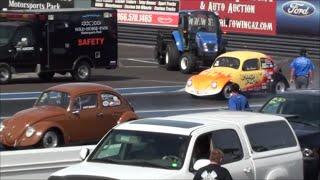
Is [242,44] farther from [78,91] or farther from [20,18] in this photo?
[78,91]

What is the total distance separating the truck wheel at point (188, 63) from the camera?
1325 inches

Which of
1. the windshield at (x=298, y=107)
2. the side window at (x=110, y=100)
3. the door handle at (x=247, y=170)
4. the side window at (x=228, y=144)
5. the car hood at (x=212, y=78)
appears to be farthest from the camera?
the car hood at (x=212, y=78)

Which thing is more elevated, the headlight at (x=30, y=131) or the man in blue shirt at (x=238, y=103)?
the man in blue shirt at (x=238, y=103)

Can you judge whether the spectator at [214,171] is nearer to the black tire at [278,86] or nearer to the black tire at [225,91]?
the black tire at [225,91]

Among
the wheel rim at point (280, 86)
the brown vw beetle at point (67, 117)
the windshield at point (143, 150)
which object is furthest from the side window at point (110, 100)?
the wheel rim at point (280, 86)

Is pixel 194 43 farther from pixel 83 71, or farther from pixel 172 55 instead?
pixel 83 71

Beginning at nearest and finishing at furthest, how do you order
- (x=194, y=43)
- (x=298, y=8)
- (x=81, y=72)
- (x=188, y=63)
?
(x=81, y=72), (x=188, y=63), (x=194, y=43), (x=298, y=8)

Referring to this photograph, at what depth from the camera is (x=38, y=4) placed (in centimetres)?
4625

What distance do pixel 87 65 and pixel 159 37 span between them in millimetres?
4957

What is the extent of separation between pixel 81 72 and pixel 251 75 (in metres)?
7.11

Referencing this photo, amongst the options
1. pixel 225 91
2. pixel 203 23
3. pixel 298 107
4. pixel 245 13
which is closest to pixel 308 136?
pixel 298 107

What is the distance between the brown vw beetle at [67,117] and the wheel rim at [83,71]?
12772mm

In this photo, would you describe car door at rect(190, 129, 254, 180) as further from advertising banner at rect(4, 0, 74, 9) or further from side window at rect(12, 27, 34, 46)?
advertising banner at rect(4, 0, 74, 9)

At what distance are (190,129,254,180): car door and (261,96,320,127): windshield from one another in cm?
438
